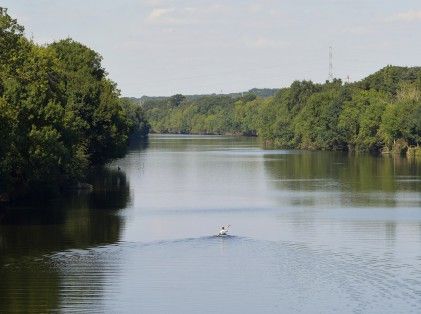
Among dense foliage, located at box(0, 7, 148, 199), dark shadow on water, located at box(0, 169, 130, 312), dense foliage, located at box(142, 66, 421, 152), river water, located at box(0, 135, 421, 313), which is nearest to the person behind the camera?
river water, located at box(0, 135, 421, 313)

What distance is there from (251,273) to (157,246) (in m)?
7.59

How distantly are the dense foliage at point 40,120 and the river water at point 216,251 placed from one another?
97.3 inches

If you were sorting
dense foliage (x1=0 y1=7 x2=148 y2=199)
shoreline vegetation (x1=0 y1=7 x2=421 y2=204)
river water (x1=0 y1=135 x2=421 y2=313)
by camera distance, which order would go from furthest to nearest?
shoreline vegetation (x1=0 y1=7 x2=421 y2=204), dense foliage (x1=0 y1=7 x2=148 y2=199), river water (x1=0 y1=135 x2=421 y2=313)

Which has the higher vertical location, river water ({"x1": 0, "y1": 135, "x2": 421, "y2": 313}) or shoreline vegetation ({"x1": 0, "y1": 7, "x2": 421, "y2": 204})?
shoreline vegetation ({"x1": 0, "y1": 7, "x2": 421, "y2": 204})

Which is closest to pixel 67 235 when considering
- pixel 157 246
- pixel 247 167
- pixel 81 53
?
pixel 157 246

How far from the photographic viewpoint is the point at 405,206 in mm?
64250

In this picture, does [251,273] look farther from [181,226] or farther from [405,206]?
[405,206]

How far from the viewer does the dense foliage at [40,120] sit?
58.2m

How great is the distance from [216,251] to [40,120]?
75.8ft

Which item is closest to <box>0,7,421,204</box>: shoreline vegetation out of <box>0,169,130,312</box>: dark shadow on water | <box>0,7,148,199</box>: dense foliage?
<box>0,7,148,199</box>: dense foliage

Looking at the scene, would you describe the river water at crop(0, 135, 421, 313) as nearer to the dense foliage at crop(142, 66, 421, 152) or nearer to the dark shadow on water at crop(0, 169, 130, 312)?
the dark shadow on water at crop(0, 169, 130, 312)

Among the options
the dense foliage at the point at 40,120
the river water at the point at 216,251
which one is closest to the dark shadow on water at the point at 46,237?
the river water at the point at 216,251

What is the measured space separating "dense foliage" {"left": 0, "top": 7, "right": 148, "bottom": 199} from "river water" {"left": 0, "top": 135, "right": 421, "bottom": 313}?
2471 millimetres

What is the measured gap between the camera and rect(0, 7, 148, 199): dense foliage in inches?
2292
